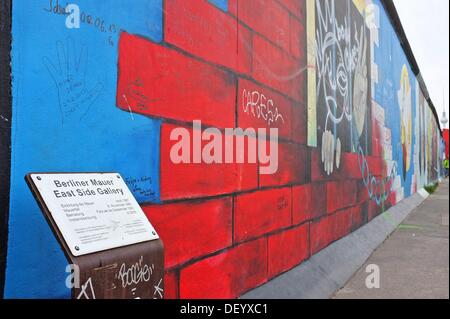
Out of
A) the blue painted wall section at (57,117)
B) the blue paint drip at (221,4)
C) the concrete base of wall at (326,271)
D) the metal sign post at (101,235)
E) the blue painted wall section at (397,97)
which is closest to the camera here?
the metal sign post at (101,235)

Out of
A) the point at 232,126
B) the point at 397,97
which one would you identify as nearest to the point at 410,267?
the point at 232,126

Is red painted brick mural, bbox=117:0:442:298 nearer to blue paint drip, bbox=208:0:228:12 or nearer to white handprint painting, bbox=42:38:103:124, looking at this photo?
blue paint drip, bbox=208:0:228:12

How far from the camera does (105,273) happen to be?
1.38 metres

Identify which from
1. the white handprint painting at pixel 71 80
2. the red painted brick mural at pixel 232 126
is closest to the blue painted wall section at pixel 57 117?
the white handprint painting at pixel 71 80

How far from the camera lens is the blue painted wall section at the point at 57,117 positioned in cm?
163

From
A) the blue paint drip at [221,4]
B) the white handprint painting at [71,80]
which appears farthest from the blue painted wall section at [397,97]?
the white handprint painting at [71,80]

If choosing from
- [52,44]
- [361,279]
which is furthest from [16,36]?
[361,279]

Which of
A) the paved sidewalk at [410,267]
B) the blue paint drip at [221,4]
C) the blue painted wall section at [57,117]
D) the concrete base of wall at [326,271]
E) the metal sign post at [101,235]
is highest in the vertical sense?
the blue paint drip at [221,4]

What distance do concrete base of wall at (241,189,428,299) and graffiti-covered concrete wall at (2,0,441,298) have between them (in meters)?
0.12

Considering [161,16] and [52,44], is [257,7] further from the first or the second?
[52,44]

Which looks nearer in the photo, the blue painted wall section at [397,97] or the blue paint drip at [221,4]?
the blue paint drip at [221,4]

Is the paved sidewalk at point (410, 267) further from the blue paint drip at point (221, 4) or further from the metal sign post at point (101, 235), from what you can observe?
the metal sign post at point (101, 235)

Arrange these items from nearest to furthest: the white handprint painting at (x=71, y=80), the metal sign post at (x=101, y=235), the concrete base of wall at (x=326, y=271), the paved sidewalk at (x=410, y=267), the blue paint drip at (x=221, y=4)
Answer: the metal sign post at (x=101, y=235)
the white handprint painting at (x=71, y=80)
the blue paint drip at (x=221, y=4)
the concrete base of wall at (x=326, y=271)
the paved sidewalk at (x=410, y=267)

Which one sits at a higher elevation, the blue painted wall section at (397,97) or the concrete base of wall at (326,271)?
the blue painted wall section at (397,97)
